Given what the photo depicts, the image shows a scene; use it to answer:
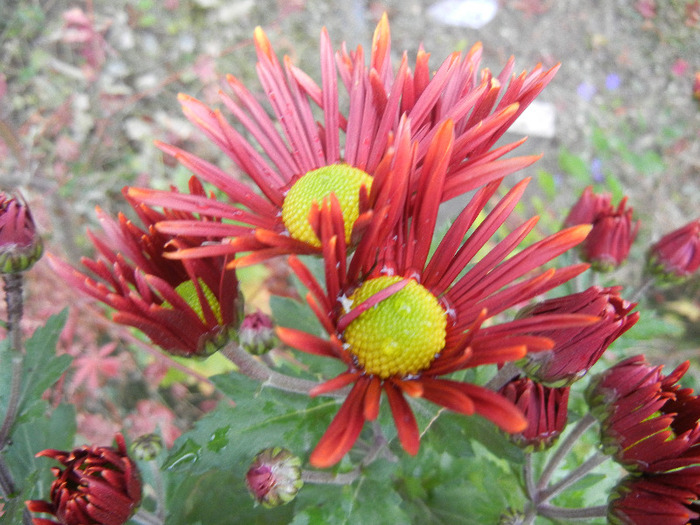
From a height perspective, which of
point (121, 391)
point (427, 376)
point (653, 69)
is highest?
point (653, 69)

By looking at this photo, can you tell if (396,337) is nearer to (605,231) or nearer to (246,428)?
(246,428)

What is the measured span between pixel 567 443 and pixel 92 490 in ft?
2.54

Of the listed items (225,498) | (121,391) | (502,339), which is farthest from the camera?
(121,391)

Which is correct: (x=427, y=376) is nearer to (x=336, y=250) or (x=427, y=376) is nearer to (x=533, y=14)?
(x=336, y=250)

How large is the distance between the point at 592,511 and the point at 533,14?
2794mm

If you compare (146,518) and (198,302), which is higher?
(198,302)

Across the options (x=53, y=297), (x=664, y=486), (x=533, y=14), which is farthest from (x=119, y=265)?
(x=533, y=14)

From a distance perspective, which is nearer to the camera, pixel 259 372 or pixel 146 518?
pixel 259 372

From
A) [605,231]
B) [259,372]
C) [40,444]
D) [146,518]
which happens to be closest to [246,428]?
[259,372]

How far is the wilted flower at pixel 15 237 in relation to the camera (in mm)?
888

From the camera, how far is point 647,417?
2.65ft

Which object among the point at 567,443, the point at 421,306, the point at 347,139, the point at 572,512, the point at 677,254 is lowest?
the point at 572,512

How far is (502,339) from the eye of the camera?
0.63m

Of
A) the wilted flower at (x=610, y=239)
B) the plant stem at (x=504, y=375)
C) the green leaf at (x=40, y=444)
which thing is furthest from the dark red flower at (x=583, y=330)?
the green leaf at (x=40, y=444)
